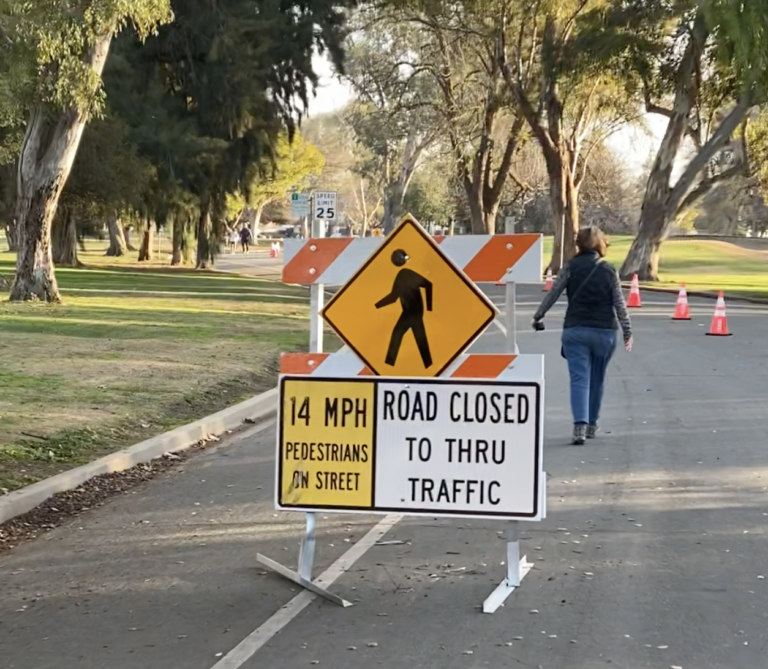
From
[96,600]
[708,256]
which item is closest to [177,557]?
[96,600]

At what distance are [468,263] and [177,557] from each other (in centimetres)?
233

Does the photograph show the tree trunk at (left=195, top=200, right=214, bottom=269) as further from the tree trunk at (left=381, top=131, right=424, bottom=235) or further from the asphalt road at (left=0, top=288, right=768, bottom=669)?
the asphalt road at (left=0, top=288, right=768, bottom=669)

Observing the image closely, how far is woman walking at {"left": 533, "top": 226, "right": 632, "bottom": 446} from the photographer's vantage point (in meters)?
9.61

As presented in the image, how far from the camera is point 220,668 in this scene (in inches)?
183

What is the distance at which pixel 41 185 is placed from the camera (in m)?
22.6

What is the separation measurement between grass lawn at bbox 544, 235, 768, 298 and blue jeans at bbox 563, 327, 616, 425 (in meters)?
27.6

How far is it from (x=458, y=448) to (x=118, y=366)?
29.4ft

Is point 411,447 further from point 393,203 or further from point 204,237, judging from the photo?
point 393,203

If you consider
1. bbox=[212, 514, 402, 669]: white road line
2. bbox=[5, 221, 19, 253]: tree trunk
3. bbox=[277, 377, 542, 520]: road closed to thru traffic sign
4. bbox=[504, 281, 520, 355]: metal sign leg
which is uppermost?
bbox=[5, 221, 19, 253]: tree trunk

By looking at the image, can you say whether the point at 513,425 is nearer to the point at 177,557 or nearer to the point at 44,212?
the point at 177,557

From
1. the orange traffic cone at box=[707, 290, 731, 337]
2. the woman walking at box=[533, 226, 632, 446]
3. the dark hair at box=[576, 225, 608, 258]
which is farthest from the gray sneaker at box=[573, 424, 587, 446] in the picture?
the orange traffic cone at box=[707, 290, 731, 337]

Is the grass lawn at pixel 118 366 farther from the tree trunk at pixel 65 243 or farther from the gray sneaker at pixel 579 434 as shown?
the tree trunk at pixel 65 243

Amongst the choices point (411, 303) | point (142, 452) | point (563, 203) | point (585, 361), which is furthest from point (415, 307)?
point (563, 203)

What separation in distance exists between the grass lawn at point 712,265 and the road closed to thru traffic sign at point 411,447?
3204 centimetres
